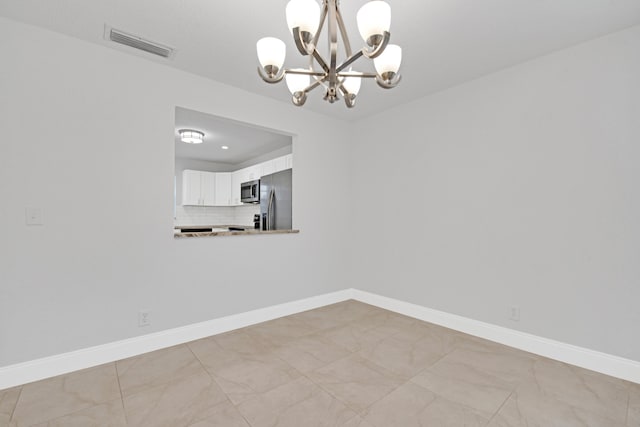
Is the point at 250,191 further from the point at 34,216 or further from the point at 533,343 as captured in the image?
the point at 533,343

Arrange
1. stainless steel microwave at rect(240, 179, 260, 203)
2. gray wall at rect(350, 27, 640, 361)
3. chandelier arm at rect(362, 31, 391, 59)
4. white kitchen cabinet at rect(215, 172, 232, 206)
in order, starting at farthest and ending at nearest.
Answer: white kitchen cabinet at rect(215, 172, 232, 206) < stainless steel microwave at rect(240, 179, 260, 203) < gray wall at rect(350, 27, 640, 361) < chandelier arm at rect(362, 31, 391, 59)

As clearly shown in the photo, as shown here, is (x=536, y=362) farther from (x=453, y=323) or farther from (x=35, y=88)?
(x=35, y=88)

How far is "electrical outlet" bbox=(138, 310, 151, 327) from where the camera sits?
2512 mm

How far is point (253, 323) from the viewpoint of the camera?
3.18 m

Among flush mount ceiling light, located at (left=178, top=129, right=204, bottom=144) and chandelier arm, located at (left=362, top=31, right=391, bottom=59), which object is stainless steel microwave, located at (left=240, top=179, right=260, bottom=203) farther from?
chandelier arm, located at (left=362, top=31, right=391, bottom=59)

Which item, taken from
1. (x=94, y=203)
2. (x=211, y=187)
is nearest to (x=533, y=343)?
(x=94, y=203)

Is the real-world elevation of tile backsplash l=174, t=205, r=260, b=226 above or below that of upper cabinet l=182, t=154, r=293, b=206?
below

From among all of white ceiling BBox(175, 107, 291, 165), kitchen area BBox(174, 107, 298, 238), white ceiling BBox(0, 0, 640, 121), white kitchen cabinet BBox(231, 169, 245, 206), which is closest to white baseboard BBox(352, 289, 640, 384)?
kitchen area BBox(174, 107, 298, 238)

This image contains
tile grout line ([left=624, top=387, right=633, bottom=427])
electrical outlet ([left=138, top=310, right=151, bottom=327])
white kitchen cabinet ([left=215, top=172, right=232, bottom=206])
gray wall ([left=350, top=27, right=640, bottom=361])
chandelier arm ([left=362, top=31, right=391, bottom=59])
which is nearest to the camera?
chandelier arm ([left=362, top=31, right=391, bottom=59])

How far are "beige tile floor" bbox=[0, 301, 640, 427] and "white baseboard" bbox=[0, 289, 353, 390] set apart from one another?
0.07 m

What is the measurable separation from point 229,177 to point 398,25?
5242 millimetres

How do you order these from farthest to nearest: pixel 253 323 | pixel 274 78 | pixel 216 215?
pixel 216 215 → pixel 253 323 → pixel 274 78

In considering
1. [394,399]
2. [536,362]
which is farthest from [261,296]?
[536,362]

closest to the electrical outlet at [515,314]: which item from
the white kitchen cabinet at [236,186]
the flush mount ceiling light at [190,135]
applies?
the flush mount ceiling light at [190,135]
